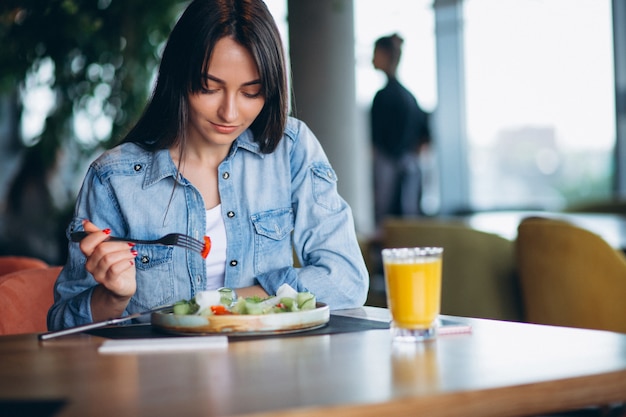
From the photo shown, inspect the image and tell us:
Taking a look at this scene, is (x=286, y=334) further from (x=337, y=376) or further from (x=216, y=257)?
(x=216, y=257)

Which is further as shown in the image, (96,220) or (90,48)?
(90,48)

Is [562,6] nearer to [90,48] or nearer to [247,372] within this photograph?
[90,48]

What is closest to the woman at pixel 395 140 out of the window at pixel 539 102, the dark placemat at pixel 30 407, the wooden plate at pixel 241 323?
the window at pixel 539 102

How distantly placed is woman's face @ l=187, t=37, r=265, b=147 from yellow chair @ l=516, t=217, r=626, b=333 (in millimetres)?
1421

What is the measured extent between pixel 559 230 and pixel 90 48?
10.2 feet

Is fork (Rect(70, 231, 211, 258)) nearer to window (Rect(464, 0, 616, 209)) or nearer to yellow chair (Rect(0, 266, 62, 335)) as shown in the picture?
yellow chair (Rect(0, 266, 62, 335))

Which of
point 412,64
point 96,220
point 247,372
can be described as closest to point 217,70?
point 96,220

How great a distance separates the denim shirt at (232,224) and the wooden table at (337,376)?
470 mm

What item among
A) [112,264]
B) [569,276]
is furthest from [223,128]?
[569,276]

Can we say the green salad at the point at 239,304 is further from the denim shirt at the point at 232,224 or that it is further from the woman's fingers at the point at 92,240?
the denim shirt at the point at 232,224

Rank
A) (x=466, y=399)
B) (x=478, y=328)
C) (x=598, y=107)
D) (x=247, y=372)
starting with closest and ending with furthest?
1. (x=466, y=399)
2. (x=247, y=372)
3. (x=478, y=328)
4. (x=598, y=107)

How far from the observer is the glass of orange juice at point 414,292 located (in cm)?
128

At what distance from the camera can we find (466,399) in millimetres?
934

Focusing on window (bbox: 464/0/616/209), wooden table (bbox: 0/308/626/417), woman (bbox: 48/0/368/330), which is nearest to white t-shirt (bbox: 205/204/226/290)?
woman (bbox: 48/0/368/330)
